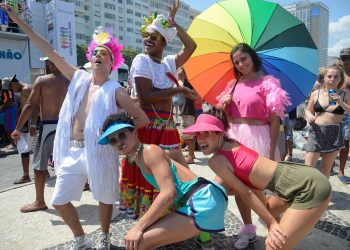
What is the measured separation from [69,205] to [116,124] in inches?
38.7

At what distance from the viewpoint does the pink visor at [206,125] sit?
207 cm

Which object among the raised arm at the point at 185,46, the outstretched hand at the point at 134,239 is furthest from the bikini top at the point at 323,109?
the outstretched hand at the point at 134,239

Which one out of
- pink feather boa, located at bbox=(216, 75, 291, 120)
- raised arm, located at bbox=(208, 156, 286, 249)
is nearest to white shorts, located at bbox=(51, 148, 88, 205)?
raised arm, located at bbox=(208, 156, 286, 249)

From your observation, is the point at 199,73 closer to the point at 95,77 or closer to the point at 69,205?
the point at 95,77

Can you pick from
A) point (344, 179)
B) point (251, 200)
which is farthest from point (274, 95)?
point (344, 179)

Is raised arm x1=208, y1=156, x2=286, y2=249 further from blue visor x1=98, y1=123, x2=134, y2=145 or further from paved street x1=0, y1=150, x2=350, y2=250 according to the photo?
paved street x1=0, y1=150, x2=350, y2=250

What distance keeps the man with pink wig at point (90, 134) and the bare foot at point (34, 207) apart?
1.42 metres

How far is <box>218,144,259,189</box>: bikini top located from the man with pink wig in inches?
29.1

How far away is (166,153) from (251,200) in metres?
0.85

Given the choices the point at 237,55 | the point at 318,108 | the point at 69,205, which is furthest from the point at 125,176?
the point at 318,108

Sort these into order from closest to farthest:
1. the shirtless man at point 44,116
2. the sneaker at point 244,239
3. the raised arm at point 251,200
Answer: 1. the raised arm at point 251,200
2. the sneaker at point 244,239
3. the shirtless man at point 44,116

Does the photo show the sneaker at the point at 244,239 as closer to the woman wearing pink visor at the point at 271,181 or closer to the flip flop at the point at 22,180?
the woman wearing pink visor at the point at 271,181

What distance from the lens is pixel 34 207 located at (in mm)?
3750

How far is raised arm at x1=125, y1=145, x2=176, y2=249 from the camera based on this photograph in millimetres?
1949
